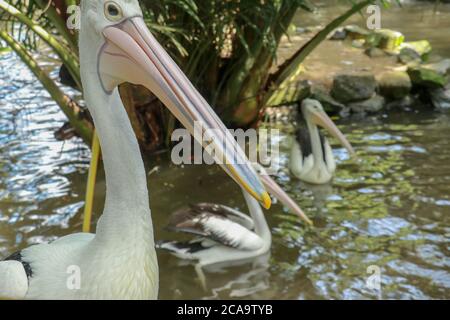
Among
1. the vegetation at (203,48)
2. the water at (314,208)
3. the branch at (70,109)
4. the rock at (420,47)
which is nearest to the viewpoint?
the water at (314,208)

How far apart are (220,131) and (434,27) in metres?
9.22

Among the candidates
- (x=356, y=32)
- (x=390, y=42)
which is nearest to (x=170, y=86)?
(x=390, y=42)

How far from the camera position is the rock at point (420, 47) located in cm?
810

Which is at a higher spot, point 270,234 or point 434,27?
point 434,27

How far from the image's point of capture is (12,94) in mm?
6543

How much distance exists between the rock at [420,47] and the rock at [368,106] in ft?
5.67

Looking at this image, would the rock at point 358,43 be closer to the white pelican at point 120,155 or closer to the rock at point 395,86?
the rock at point 395,86

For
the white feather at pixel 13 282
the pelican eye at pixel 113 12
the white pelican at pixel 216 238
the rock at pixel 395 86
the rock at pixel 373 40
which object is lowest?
the white pelican at pixel 216 238

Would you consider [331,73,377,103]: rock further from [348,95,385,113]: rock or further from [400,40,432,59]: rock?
[400,40,432,59]: rock

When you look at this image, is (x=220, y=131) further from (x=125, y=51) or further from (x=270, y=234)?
(x=270, y=234)

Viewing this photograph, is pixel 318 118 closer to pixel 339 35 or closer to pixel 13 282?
pixel 13 282

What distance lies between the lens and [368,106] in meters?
6.60

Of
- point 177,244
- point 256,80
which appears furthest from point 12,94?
point 177,244

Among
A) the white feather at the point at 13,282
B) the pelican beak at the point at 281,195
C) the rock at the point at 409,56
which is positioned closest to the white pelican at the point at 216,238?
the pelican beak at the point at 281,195
